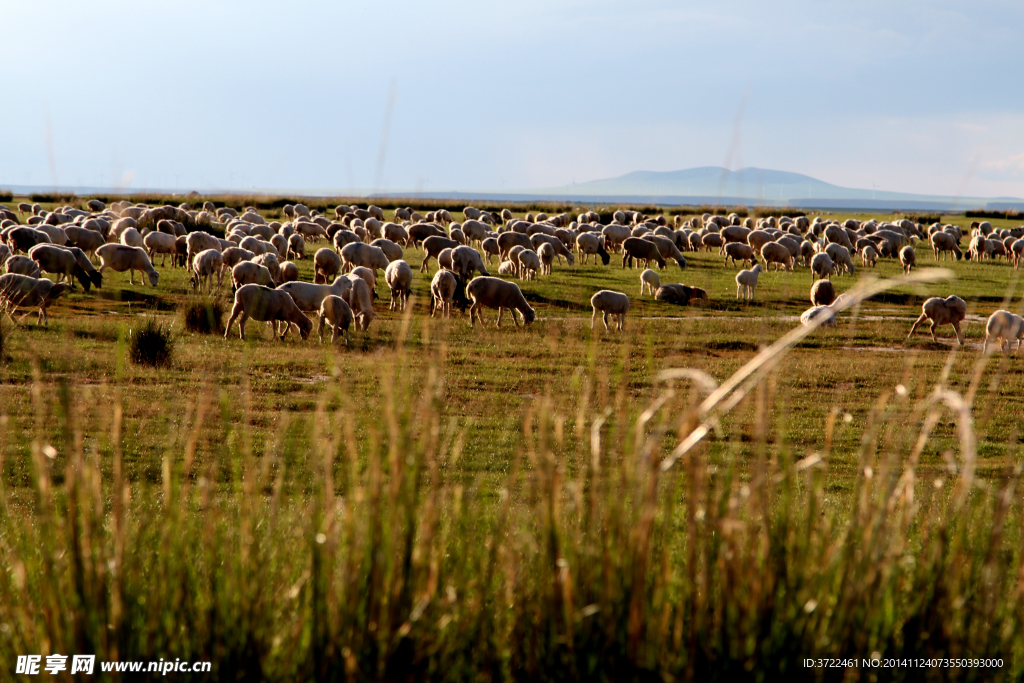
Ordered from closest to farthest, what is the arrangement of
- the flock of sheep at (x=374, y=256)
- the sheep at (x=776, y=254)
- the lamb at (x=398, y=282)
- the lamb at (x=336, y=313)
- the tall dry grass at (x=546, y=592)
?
1. the tall dry grass at (x=546, y=592)
2. the lamb at (x=336, y=313)
3. the flock of sheep at (x=374, y=256)
4. the lamb at (x=398, y=282)
5. the sheep at (x=776, y=254)

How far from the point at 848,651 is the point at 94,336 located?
592 inches

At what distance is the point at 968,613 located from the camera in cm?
319

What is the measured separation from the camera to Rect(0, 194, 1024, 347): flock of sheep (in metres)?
16.6

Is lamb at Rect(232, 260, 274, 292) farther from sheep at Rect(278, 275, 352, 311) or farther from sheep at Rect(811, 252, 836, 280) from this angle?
sheep at Rect(811, 252, 836, 280)

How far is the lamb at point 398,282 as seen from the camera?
2022cm

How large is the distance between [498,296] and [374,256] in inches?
262

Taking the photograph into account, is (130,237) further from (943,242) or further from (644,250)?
(943,242)

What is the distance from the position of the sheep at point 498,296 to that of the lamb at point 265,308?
4.11m

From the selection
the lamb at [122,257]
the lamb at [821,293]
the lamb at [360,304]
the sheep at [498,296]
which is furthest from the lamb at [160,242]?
the lamb at [821,293]

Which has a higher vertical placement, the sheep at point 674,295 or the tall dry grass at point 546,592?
the tall dry grass at point 546,592

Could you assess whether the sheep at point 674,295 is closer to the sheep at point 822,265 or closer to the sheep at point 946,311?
the sheep at point 822,265

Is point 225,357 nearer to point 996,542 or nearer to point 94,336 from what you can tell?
point 94,336

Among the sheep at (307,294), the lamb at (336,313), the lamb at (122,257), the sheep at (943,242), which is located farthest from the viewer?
the sheep at (943,242)

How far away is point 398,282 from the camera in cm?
2047
